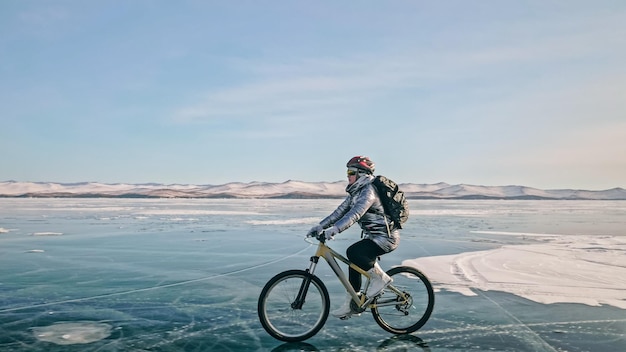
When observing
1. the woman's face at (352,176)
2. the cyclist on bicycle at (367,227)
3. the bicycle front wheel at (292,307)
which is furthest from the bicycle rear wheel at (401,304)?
the woman's face at (352,176)

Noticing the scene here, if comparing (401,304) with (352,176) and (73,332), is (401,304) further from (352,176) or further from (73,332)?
(73,332)

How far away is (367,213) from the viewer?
582 cm

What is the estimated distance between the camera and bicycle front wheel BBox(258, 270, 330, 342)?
5.63m

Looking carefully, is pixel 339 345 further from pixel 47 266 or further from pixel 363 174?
pixel 47 266

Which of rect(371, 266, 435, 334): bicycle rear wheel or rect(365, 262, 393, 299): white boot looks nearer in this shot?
rect(365, 262, 393, 299): white boot

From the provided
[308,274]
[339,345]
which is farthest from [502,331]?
[308,274]

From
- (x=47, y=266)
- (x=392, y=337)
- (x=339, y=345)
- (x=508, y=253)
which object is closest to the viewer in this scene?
(x=339, y=345)

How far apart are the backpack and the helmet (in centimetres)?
12

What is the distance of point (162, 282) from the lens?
921cm

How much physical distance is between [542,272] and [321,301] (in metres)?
6.50

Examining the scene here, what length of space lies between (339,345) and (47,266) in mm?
7904

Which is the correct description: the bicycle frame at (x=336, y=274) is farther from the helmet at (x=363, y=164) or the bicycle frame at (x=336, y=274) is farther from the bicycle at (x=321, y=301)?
the helmet at (x=363, y=164)

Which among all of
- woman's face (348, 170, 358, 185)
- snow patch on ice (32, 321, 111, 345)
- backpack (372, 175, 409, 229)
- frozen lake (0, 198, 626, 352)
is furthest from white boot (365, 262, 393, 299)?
snow patch on ice (32, 321, 111, 345)

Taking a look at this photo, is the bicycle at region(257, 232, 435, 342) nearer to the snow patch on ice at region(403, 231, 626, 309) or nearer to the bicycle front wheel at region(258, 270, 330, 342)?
the bicycle front wheel at region(258, 270, 330, 342)
